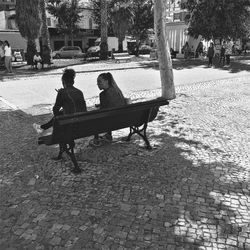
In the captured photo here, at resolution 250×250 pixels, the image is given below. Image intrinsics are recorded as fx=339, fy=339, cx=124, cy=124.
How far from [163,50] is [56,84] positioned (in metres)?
5.88

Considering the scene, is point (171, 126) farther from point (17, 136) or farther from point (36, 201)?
point (36, 201)

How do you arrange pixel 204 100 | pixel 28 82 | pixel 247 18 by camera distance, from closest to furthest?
pixel 204 100 < pixel 28 82 < pixel 247 18

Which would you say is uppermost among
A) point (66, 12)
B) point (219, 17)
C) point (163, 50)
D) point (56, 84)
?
point (66, 12)

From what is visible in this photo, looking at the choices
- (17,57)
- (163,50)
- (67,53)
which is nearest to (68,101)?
(163,50)

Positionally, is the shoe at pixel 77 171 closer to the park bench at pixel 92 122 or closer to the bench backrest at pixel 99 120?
the park bench at pixel 92 122

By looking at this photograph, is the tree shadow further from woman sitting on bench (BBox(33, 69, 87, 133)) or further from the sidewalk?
woman sitting on bench (BBox(33, 69, 87, 133))

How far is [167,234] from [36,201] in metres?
1.73

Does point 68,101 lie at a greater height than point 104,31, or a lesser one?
lesser

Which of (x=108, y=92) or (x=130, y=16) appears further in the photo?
(x=130, y=16)

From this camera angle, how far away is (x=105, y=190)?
14.9 feet

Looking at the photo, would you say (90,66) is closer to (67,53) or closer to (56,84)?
(56,84)

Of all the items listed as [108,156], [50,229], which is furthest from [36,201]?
[108,156]

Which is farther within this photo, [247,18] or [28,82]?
[247,18]

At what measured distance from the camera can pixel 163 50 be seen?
9.53 metres
